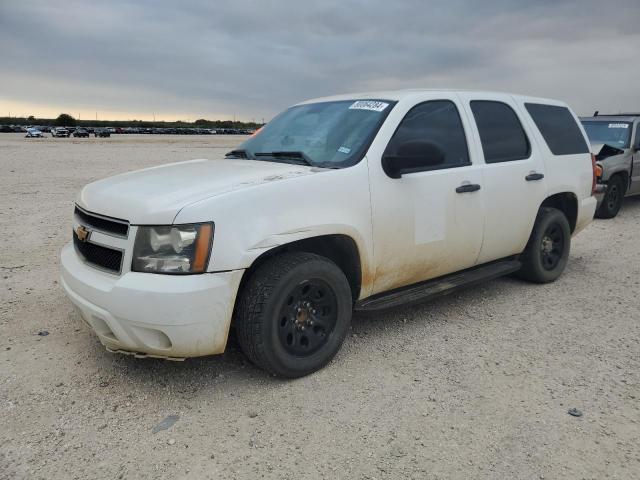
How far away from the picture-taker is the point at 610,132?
9.93m

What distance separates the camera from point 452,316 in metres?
4.32

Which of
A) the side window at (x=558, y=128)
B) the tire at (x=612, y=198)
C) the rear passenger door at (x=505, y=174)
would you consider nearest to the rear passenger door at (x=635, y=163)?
the tire at (x=612, y=198)

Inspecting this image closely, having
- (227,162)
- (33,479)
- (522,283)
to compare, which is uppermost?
(227,162)

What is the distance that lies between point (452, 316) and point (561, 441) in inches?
68.5

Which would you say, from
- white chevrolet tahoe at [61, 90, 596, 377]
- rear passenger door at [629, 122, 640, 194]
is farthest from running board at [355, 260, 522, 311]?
rear passenger door at [629, 122, 640, 194]

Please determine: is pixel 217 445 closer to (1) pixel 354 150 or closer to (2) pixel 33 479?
(2) pixel 33 479

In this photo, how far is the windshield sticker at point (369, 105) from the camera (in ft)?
12.3

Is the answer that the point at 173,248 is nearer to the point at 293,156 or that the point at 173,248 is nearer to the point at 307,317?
the point at 307,317

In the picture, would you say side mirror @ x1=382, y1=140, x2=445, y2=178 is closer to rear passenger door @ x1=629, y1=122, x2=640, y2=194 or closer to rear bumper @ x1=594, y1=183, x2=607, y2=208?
rear bumper @ x1=594, y1=183, x2=607, y2=208

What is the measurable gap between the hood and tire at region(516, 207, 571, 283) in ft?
8.61

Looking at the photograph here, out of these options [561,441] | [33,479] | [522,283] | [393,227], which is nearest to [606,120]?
[522,283]

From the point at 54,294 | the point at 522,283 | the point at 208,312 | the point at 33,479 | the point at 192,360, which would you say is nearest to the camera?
the point at 33,479

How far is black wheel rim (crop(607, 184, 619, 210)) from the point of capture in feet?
30.4

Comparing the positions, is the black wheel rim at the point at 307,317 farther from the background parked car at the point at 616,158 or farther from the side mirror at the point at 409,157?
the background parked car at the point at 616,158
